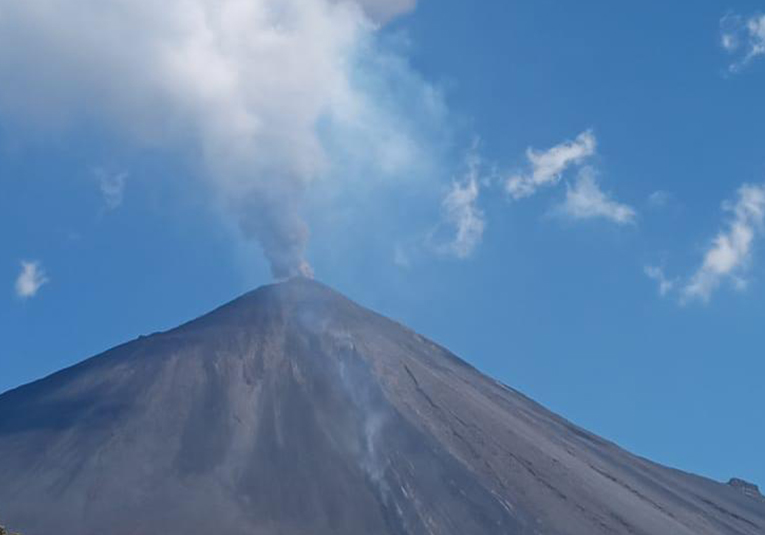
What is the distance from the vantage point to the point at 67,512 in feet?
187

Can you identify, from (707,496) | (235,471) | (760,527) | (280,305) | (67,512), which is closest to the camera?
(67,512)

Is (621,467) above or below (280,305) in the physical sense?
below

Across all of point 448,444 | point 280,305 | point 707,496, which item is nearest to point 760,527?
point 707,496

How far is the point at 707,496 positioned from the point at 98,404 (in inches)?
1478

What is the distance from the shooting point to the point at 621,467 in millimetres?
77562

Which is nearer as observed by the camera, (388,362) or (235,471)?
(235,471)

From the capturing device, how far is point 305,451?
212 feet

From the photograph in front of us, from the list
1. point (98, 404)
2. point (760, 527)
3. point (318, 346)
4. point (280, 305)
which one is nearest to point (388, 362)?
point (318, 346)

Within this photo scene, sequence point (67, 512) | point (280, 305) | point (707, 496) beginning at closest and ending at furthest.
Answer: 1. point (67, 512)
2. point (707, 496)
3. point (280, 305)

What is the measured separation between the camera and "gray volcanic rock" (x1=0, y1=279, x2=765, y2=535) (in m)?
58.0

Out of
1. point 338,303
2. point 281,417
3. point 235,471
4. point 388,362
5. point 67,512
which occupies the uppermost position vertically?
point 338,303

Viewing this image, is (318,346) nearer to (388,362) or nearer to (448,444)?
(388,362)

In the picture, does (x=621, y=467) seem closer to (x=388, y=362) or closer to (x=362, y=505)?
(x=388, y=362)

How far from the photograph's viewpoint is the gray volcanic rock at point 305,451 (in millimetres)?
58000
